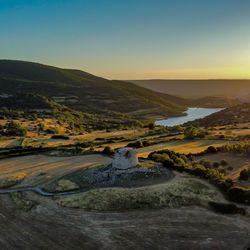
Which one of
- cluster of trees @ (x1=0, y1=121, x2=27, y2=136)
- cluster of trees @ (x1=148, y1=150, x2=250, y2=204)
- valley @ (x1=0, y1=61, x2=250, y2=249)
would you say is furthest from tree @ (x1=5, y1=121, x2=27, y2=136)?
cluster of trees @ (x1=148, y1=150, x2=250, y2=204)

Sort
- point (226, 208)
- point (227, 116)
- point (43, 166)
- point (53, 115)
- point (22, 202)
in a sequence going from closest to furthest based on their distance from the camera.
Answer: point (226, 208) → point (22, 202) → point (43, 166) → point (53, 115) → point (227, 116)

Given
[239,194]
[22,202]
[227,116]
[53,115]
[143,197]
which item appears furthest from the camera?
[227,116]

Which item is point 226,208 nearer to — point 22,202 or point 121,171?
point 121,171

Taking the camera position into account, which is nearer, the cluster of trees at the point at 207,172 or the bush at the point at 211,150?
the cluster of trees at the point at 207,172

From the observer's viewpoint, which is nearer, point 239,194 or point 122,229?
point 122,229

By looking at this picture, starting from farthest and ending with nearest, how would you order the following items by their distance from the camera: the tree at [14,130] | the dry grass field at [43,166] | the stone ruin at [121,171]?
1. the tree at [14,130]
2. the dry grass field at [43,166]
3. the stone ruin at [121,171]

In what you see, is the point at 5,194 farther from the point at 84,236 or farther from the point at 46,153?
the point at 46,153

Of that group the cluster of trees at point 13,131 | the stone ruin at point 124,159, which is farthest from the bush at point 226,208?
the cluster of trees at point 13,131

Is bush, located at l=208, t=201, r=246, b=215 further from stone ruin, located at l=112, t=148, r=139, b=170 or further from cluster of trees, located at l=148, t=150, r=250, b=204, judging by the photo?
stone ruin, located at l=112, t=148, r=139, b=170

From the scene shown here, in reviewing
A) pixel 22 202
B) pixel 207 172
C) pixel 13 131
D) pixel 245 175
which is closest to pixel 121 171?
pixel 207 172

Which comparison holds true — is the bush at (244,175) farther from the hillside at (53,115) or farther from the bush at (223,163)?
the hillside at (53,115)

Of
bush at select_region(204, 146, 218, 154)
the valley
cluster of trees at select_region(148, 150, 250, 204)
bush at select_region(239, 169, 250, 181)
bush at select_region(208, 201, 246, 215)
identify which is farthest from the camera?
bush at select_region(204, 146, 218, 154)
